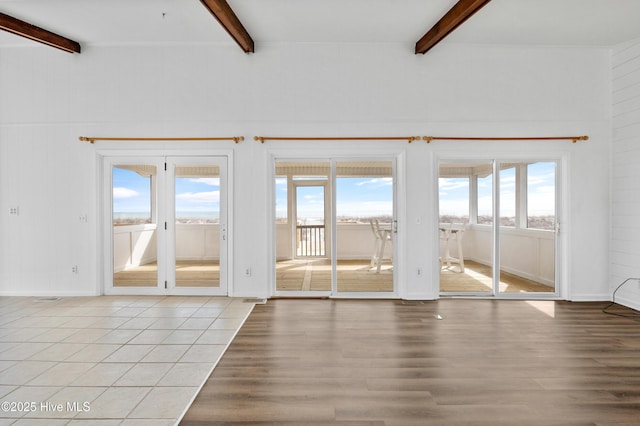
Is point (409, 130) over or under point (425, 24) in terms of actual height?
under

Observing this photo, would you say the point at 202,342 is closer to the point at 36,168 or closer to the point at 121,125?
the point at 121,125

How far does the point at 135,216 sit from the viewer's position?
4.80 meters

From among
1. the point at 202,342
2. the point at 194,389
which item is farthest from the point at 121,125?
the point at 194,389

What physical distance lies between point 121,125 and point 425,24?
4.29 metres

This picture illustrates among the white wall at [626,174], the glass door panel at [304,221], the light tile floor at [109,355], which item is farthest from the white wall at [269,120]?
the light tile floor at [109,355]

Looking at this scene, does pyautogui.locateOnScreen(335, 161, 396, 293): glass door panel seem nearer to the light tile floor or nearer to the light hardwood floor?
the light hardwood floor

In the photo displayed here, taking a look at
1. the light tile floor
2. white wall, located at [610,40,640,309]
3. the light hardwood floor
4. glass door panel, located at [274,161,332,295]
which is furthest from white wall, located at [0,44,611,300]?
the light hardwood floor

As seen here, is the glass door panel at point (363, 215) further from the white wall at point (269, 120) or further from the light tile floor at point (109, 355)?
the light tile floor at point (109, 355)

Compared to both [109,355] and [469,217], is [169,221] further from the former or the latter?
[469,217]

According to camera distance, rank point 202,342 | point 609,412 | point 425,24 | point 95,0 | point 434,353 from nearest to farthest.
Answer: point 609,412
point 434,353
point 202,342
point 95,0
point 425,24

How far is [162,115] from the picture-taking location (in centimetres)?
464

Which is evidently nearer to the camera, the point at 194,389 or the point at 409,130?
the point at 194,389

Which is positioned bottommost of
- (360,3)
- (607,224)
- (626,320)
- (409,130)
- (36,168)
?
(626,320)

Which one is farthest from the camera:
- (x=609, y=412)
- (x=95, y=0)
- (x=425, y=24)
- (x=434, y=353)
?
(x=425, y=24)
